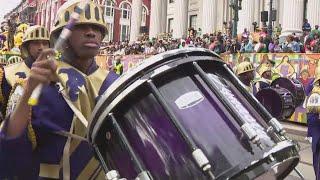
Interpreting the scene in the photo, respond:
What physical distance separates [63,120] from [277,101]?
4577 millimetres

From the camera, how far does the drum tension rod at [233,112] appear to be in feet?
6.45

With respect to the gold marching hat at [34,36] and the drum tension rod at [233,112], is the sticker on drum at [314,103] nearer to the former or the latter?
the gold marching hat at [34,36]

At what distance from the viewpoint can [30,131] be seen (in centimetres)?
221

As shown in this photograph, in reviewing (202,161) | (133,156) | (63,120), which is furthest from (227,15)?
(202,161)

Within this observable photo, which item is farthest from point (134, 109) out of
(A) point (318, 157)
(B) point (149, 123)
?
(A) point (318, 157)

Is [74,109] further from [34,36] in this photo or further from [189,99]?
[34,36]

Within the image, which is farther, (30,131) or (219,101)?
(30,131)

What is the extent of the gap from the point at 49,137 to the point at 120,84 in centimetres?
46

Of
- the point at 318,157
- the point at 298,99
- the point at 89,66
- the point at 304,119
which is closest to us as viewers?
the point at 89,66

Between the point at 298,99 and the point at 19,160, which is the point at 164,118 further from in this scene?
the point at 298,99

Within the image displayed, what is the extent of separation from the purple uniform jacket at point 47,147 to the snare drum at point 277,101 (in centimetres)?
436

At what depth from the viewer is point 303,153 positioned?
9.50 m

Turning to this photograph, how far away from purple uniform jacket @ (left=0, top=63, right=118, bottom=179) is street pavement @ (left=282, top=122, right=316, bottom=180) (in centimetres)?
346

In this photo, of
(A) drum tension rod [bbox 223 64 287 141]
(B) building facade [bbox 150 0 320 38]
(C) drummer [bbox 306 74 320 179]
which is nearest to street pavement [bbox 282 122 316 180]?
(C) drummer [bbox 306 74 320 179]
